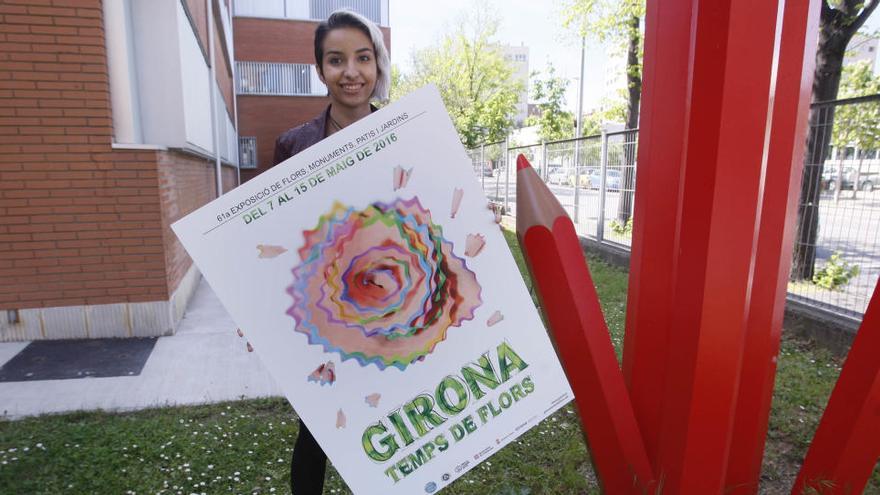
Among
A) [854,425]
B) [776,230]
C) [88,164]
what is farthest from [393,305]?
[88,164]

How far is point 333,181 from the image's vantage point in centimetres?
137

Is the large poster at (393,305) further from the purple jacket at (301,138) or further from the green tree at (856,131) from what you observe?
the green tree at (856,131)

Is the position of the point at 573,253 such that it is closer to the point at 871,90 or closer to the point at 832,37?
the point at 832,37

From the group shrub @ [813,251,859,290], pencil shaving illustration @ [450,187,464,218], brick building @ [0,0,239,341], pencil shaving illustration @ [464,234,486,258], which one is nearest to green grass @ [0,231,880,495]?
pencil shaving illustration @ [464,234,486,258]

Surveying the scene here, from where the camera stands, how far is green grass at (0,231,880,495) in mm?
2652

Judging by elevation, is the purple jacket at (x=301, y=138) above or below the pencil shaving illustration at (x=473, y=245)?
above

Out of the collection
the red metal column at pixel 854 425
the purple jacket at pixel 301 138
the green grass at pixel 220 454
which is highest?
the purple jacket at pixel 301 138

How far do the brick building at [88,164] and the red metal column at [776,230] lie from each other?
15.0ft

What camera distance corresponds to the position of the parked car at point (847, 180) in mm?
4504

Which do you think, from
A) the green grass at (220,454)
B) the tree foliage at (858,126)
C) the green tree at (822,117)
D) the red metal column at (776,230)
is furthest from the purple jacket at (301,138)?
the tree foliage at (858,126)

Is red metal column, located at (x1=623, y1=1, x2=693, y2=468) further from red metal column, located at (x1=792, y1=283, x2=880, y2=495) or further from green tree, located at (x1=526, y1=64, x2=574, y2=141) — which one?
green tree, located at (x1=526, y1=64, x2=574, y2=141)

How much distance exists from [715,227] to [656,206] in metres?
0.21

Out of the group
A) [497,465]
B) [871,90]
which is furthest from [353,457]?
[871,90]

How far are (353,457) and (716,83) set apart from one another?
1207 millimetres
